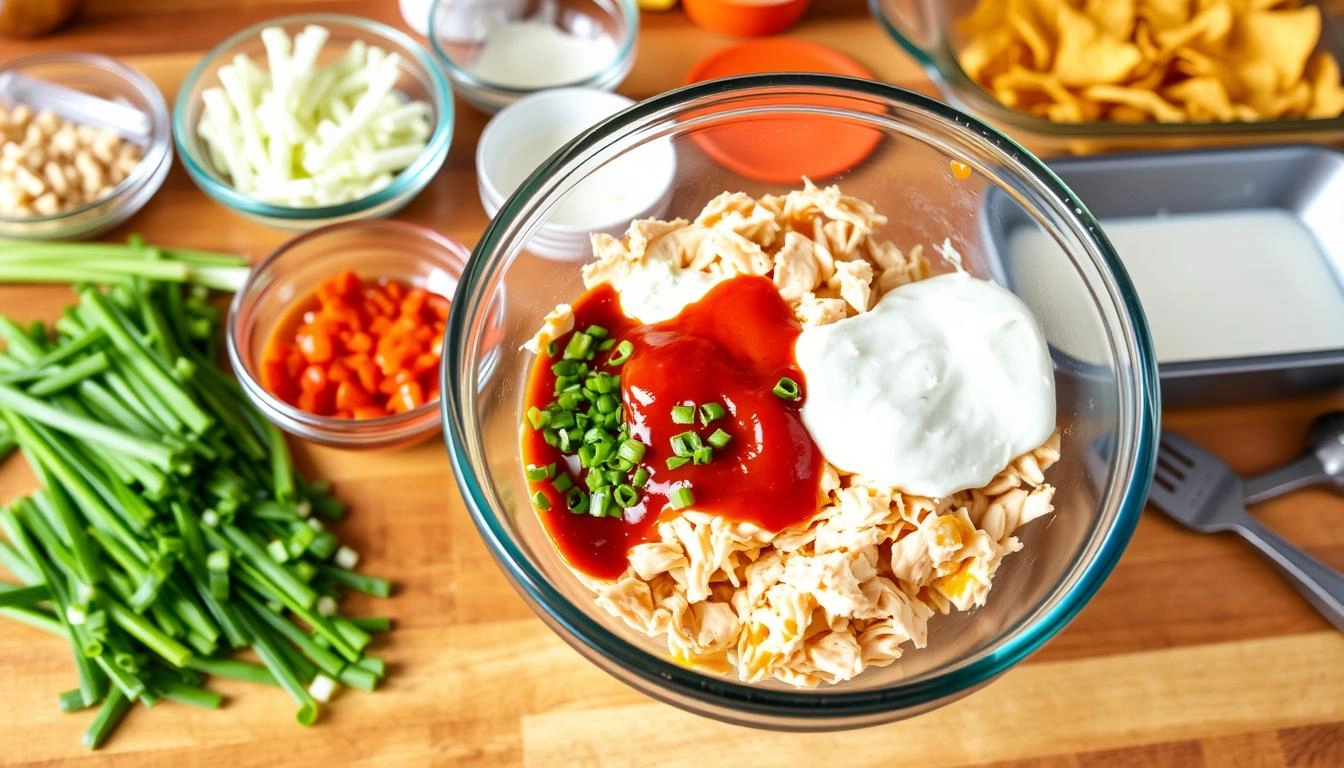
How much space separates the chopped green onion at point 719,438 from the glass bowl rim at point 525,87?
1.10 m

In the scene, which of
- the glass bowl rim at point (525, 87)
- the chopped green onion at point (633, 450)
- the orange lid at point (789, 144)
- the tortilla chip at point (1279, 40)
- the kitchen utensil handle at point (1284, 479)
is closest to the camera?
the chopped green onion at point (633, 450)

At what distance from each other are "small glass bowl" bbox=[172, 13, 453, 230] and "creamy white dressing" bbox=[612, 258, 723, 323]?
2.41 feet

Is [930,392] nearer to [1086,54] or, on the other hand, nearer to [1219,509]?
[1219,509]

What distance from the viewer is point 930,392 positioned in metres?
1.43

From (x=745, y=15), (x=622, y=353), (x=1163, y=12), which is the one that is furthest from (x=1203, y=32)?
(x=622, y=353)

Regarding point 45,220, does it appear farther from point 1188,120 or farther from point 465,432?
point 1188,120

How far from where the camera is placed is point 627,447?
56.0 inches

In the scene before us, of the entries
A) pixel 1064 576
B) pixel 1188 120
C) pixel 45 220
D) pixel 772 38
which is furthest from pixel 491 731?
pixel 1188 120

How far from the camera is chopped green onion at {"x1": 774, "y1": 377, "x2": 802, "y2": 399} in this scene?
145cm

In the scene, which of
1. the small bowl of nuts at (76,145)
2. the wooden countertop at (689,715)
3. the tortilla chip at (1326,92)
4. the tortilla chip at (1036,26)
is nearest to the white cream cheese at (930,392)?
the wooden countertop at (689,715)

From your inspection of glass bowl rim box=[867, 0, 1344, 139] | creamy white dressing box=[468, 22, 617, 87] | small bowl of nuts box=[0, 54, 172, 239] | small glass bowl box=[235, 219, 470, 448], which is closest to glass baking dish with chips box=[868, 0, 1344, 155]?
glass bowl rim box=[867, 0, 1344, 139]

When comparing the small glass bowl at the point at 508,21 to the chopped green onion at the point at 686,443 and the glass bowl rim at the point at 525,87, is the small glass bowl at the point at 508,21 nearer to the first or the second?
the glass bowl rim at the point at 525,87

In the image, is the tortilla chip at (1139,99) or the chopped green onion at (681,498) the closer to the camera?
the chopped green onion at (681,498)

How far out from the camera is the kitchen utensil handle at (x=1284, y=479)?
197 cm
